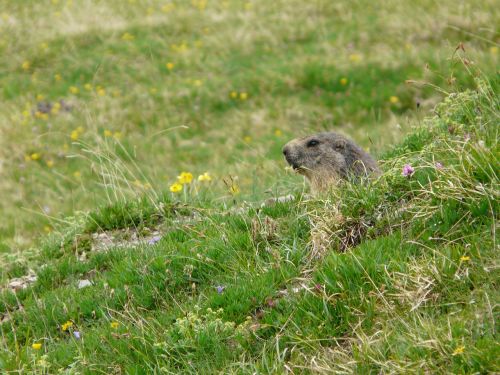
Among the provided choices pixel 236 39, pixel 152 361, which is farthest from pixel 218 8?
pixel 152 361

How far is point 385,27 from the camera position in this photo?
19281mm

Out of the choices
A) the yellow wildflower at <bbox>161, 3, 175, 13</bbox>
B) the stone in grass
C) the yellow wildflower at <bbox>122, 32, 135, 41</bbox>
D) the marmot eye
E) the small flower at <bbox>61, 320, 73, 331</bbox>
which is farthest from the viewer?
the yellow wildflower at <bbox>161, 3, 175, 13</bbox>

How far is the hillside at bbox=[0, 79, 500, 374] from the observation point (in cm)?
489

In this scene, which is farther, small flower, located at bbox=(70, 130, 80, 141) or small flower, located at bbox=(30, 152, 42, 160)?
small flower, located at bbox=(70, 130, 80, 141)

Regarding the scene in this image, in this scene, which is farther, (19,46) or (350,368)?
(19,46)

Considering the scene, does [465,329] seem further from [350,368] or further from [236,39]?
[236,39]

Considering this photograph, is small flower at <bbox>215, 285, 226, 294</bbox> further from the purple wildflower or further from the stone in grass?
the stone in grass

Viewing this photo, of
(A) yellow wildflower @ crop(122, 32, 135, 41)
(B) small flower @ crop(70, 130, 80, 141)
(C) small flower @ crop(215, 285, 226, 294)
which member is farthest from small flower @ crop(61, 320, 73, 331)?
(A) yellow wildflower @ crop(122, 32, 135, 41)

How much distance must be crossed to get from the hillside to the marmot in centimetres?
90

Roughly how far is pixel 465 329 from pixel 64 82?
15.7 metres

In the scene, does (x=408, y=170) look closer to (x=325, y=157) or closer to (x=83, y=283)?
(x=325, y=157)

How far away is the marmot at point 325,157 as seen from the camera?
8284 mm

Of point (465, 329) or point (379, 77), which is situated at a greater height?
point (465, 329)

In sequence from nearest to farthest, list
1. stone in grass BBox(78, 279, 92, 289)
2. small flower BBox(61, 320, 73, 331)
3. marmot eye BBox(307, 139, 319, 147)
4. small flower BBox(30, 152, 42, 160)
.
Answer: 1. small flower BBox(61, 320, 73, 331)
2. stone in grass BBox(78, 279, 92, 289)
3. marmot eye BBox(307, 139, 319, 147)
4. small flower BBox(30, 152, 42, 160)
